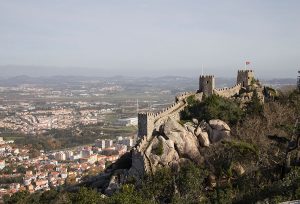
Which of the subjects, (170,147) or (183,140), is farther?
(183,140)

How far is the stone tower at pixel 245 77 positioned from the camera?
110ft

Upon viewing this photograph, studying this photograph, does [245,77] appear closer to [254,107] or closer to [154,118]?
[254,107]

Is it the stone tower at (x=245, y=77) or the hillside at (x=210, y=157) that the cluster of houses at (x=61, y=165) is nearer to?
the stone tower at (x=245, y=77)

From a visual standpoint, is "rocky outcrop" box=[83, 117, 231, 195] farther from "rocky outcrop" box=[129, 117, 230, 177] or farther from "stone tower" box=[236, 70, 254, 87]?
"stone tower" box=[236, 70, 254, 87]

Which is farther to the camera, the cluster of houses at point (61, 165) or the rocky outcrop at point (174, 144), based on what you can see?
the cluster of houses at point (61, 165)

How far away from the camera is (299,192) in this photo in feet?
46.0

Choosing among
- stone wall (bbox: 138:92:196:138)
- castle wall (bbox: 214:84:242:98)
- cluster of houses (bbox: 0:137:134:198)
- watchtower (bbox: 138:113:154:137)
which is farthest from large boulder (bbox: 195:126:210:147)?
cluster of houses (bbox: 0:137:134:198)

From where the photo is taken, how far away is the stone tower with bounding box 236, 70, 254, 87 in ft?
110

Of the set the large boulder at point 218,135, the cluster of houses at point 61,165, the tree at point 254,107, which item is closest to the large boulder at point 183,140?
the large boulder at point 218,135

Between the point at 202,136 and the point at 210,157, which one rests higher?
the point at 202,136

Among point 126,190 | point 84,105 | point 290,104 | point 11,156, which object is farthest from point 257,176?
point 84,105

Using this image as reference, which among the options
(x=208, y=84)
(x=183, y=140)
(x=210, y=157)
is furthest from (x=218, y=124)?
(x=208, y=84)

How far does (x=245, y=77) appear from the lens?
111 feet

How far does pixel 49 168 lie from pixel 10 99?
382ft
